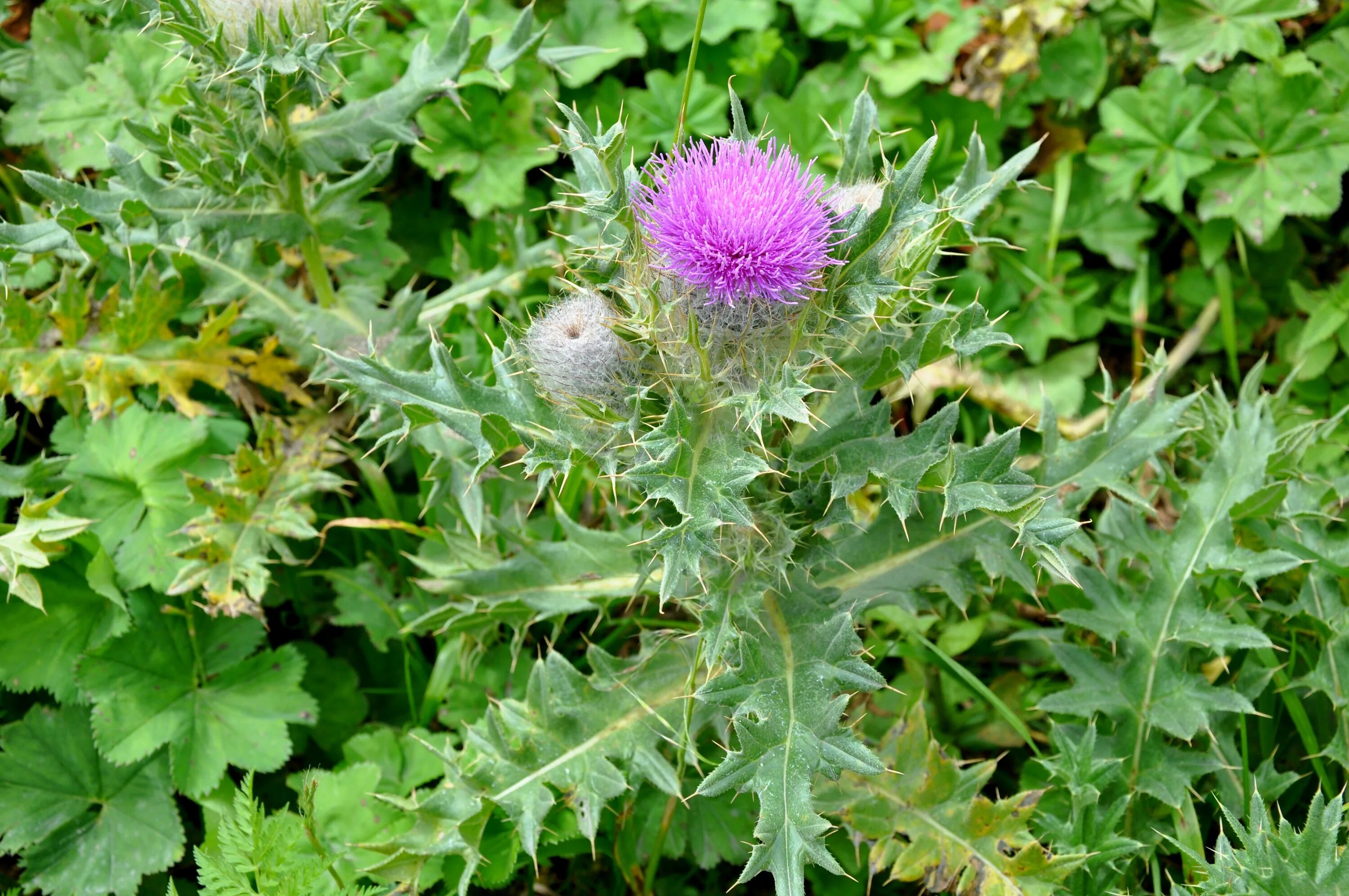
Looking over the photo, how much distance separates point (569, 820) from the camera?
299cm

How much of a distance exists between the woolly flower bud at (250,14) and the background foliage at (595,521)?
0.18 ft

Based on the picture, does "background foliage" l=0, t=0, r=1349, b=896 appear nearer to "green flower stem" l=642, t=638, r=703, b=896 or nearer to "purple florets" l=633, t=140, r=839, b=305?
"green flower stem" l=642, t=638, r=703, b=896

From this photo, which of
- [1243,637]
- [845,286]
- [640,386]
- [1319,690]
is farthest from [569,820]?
[1319,690]

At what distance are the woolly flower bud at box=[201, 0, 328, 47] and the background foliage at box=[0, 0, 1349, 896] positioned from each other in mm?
56

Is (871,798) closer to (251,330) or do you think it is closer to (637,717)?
(637,717)

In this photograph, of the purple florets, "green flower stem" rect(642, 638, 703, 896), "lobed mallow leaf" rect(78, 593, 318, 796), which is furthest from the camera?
"lobed mallow leaf" rect(78, 593, 318, 796)

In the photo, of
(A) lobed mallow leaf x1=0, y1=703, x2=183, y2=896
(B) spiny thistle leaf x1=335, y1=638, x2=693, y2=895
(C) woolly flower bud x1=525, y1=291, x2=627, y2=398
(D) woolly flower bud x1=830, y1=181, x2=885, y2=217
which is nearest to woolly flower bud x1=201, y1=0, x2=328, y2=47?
(C) woolly flower bud x1=525, y1=291, x2=627, y2=398

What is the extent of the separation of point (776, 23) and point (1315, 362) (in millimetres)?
2663

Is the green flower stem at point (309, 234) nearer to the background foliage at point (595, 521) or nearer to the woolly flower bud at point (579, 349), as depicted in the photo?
the background foliage at point (595, 521)

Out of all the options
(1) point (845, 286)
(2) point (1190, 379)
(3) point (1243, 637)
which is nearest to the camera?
(1) point (845, 286)

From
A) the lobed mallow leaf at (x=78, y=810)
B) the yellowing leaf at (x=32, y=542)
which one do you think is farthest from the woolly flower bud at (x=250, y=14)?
the lobed mallow leaf at (x=78, y=810)

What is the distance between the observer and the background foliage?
2613 mm

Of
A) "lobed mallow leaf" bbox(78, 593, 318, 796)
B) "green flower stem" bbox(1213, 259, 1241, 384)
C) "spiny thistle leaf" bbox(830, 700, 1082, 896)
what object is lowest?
"lobed mallow leaf" bbox(78, 593, 318, 796)

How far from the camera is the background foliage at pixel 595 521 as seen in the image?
2.61m
